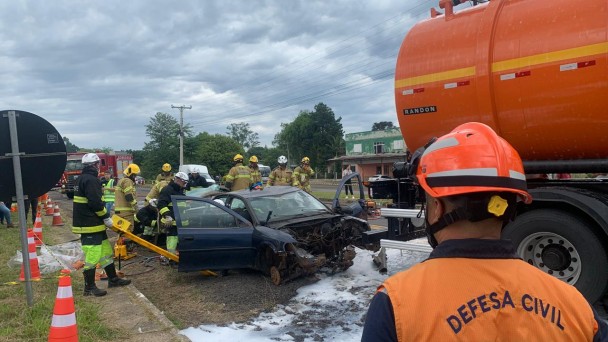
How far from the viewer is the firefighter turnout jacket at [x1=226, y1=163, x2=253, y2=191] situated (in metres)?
10.8

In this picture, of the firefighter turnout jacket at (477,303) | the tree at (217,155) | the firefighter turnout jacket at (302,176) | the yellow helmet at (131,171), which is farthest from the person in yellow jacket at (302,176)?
the tree at (217,155)

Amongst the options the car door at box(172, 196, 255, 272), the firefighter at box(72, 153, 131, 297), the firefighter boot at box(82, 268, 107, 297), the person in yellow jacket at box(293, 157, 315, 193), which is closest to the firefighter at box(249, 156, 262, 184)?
the person in yellow jacket at box(293, 157, 315, 193)

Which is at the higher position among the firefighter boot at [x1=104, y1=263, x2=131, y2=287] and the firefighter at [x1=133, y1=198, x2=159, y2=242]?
the firefighter at [x1=133, y1=198, x2=159, y2=242]

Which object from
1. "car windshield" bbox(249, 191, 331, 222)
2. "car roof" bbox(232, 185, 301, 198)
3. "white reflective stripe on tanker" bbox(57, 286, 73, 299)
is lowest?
"white reflective stripe on tanker" bbox(57, 286, 73, 299)

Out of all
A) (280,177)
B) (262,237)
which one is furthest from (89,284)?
(280,177)

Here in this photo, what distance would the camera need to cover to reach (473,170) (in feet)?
3.88

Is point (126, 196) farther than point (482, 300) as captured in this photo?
Yes

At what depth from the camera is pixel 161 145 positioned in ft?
278

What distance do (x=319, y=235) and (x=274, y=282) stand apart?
952 mm

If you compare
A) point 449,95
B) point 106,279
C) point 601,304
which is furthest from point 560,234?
point 106,279

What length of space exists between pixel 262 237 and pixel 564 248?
353 cm

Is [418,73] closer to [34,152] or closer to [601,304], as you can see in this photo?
[601,304]

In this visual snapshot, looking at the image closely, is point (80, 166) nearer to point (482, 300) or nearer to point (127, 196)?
point (127, 196)

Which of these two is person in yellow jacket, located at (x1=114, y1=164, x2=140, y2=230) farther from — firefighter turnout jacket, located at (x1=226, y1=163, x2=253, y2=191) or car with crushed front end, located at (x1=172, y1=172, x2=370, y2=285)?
car with crushed front end, located at (x1=172, y1=172, x2=370, y2=285)
